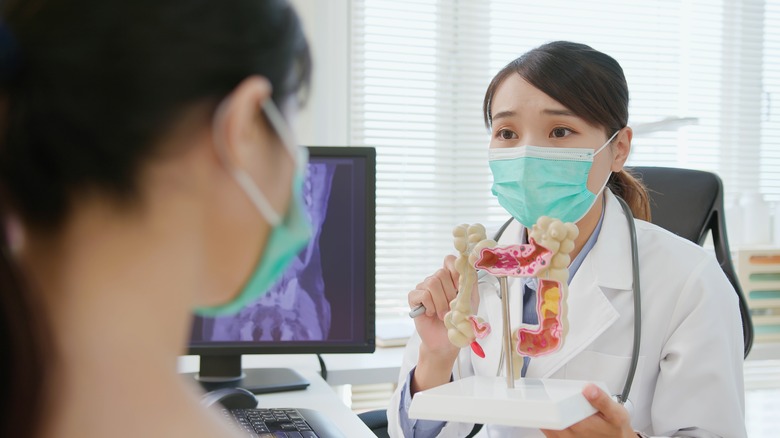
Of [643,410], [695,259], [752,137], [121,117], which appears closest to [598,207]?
[695,259]

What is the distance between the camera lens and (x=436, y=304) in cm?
129

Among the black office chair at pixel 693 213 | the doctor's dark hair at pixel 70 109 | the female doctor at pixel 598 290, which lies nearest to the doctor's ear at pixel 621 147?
the female doctor at pixel 598 290

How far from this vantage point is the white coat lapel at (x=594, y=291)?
1.29 m

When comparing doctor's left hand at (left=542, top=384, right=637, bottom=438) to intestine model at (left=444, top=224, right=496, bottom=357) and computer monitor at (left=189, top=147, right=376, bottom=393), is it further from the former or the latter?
computer monitor at (left=189, top=147, right=376, bottom=393)

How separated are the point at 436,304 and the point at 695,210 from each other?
0.73 m

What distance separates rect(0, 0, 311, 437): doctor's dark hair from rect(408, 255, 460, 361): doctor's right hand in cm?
→ 94

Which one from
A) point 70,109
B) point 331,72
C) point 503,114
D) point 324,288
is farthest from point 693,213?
point 70,109

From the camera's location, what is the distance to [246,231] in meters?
0.44

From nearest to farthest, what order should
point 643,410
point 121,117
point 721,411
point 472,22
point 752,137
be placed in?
point 121,117
point 721,411
point 643,410
point 472,22
point 752,137

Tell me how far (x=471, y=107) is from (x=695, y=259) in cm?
150

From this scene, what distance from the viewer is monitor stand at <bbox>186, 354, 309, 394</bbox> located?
1.47m

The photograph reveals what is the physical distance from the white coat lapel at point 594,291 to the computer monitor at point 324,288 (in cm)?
39

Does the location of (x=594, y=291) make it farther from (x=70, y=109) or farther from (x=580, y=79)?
(x=70, y=109)

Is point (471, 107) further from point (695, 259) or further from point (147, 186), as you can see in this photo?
point (147, 186)
